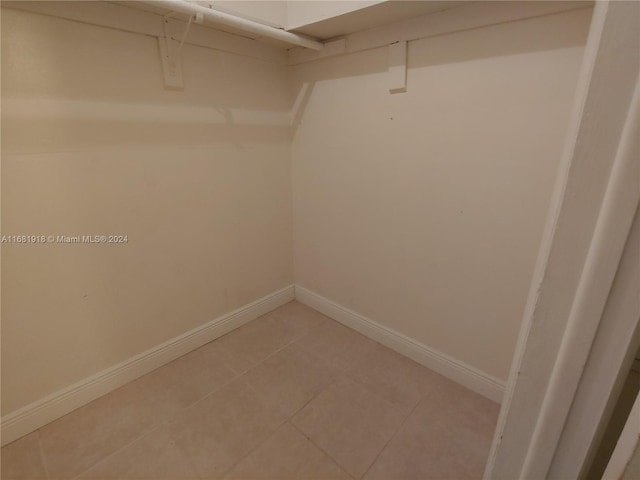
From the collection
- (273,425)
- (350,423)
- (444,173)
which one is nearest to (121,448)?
(273,425)

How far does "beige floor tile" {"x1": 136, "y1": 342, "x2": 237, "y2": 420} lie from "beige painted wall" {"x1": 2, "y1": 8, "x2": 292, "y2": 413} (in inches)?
7.1

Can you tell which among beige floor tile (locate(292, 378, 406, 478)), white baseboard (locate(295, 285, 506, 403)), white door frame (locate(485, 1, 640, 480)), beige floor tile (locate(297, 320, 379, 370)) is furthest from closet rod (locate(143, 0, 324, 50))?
beige floor tile (locate(292, 378, 406, 478))

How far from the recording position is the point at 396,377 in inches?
70.4

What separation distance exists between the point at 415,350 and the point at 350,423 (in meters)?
0.61

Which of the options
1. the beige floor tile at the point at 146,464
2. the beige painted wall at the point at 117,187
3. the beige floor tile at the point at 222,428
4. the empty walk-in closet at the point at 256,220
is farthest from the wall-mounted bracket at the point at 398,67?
the beige floor tile at the point at 146,464

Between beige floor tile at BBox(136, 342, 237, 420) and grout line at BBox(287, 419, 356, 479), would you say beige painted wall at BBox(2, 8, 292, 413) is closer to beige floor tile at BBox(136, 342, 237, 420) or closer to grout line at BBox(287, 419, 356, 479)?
beige floor tile at BBox(136, 342, 237, 420)

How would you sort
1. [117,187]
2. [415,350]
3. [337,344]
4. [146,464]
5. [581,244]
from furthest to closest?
[337,344] → [415,350] → [117,187] → [146,464] → [581,244]

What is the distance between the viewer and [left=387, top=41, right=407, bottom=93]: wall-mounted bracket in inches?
60.7

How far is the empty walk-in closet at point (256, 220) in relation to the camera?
1.30 meters

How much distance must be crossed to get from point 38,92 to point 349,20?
1.37 metres

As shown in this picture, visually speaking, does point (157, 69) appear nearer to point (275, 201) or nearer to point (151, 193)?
point (151, 193)

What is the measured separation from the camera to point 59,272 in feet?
4.73

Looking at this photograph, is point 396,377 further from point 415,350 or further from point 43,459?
point 43,459

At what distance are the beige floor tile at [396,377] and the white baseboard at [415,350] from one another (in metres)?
0.05
